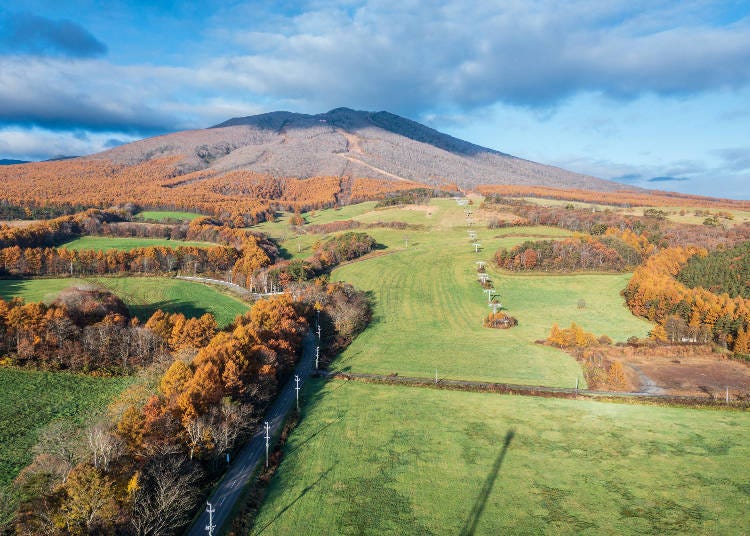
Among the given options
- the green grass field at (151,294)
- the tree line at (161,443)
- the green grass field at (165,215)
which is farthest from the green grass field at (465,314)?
the green grass field at (165,215)

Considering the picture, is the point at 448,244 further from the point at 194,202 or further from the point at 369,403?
the point at 194,202

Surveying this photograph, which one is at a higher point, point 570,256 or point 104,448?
point 570,256

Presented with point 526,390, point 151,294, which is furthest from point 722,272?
point 151,294

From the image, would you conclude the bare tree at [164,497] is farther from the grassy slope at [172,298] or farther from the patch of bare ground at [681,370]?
the patch of bare ground at [681,370]

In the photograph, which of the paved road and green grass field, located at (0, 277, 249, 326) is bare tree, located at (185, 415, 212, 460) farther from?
green grass field, located at (0, 277, 249, 326)

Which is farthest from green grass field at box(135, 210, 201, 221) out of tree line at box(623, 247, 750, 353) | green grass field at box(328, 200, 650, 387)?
tree line at box(623, 247, 750, 353)

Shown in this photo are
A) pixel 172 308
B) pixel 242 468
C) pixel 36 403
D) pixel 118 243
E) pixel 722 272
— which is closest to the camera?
pixel 242 468

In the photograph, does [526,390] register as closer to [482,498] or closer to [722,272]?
[482,498]
